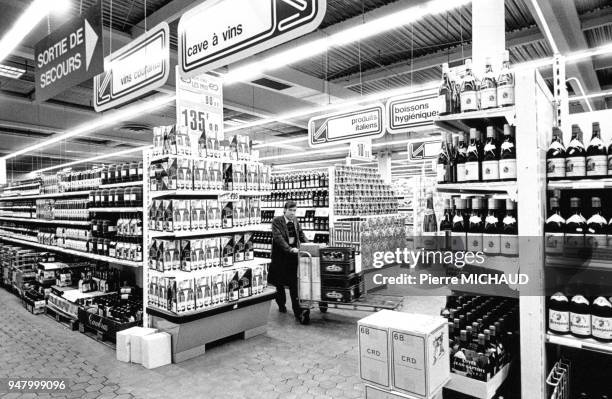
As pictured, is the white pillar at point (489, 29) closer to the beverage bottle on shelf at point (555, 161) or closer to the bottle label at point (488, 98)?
the bottle label at point (488, 98)

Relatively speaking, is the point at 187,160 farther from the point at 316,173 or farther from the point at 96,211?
the point at 316,173

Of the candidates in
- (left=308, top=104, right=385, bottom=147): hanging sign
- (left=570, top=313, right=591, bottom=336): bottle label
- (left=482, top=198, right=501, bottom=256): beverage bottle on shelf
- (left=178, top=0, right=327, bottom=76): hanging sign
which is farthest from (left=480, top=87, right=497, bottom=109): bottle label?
(left=308, top=104, right=385, bottom=147): hanging sign

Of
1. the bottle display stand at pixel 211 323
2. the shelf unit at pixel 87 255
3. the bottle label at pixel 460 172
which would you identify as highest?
the bottle label at pixel 460 172

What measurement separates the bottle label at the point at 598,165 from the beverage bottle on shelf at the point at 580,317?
0.76m

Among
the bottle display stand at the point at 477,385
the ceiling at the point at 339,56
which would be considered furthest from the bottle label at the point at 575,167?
the ceiling at the point at 339,56

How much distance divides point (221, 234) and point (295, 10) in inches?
135

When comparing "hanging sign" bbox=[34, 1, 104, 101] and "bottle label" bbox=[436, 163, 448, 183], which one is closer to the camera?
"bottle label" bbox=[436, 163, 448, 183]

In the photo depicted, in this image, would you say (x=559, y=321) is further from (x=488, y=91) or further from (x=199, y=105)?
(x=199, y=105)

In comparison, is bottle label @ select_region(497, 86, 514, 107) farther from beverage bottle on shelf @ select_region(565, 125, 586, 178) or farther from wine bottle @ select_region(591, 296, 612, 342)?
wine bottle @ select_region(591, 296, 612, 342)

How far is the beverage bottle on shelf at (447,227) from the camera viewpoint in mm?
2914

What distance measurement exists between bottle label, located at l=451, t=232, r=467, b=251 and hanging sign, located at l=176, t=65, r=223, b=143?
3.43 metres

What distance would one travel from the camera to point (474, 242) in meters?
2.75

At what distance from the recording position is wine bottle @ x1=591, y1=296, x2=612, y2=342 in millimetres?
2324

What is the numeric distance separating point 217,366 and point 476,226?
3262 millimetres
